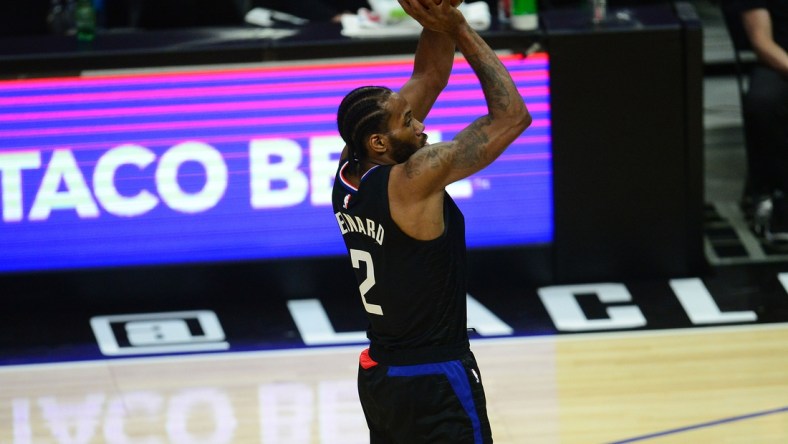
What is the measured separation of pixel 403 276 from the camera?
3877mm

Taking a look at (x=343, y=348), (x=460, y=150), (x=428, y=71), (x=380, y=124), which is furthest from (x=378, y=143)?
(x=343, y=348)

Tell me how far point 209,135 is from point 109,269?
0.92m

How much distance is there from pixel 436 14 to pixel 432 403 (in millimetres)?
1122

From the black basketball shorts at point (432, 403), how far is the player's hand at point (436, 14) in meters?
0.99

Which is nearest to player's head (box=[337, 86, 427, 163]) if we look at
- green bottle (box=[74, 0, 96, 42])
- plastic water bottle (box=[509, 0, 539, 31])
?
plastic water bottle (box=[509, 0, 539, 31])

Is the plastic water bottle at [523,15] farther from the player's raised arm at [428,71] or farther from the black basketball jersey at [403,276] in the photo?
the black basketball jersey at [403,276]

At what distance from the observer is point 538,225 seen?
7.44 metres

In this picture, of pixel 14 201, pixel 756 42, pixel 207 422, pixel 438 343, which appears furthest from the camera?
pixel 756 42

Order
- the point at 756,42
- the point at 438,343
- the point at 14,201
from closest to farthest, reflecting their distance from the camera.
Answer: the point at 438,343
the point at 14,201
the point at 756,42

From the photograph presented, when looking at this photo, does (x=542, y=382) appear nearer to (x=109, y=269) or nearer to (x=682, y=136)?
(x=682, y=136)

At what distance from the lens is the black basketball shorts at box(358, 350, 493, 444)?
153 inches

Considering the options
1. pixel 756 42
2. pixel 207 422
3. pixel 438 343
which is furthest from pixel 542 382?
pixel 756 42

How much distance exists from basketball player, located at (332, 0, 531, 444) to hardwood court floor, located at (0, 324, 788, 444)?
1.64 metres

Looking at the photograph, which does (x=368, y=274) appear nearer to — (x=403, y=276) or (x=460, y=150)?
(x=403, y=276)
